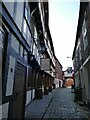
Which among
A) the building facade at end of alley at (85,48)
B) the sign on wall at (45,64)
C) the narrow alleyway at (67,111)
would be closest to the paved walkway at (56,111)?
the narrow alleyway at (67,111)

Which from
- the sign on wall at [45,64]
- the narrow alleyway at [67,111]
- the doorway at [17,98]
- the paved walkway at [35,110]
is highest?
the sign on wall at [45,64]

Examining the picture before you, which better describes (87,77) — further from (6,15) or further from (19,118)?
(6,15)

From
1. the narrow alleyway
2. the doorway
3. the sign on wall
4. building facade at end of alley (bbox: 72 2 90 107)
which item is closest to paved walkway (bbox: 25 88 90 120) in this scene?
the narrow alleyway

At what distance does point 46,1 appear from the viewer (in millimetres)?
14891

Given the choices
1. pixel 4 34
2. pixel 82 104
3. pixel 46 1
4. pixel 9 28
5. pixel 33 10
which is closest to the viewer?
pixel 4 34

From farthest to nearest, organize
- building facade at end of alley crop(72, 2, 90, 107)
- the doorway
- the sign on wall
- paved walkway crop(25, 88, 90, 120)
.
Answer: the sign on wall → building facade at end of alley crop(72, 2, 90, 107) → paved walkway crop(25, 88, 90, 120) → the doorway

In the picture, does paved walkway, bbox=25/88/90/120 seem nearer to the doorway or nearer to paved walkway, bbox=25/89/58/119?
paved walkway, bbox=25/89/58/119

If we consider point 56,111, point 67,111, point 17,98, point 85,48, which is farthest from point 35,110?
point 85,48

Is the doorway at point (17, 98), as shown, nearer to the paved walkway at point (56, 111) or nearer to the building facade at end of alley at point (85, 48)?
the paved walkway at point (56, 111)

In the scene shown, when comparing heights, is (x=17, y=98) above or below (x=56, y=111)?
above

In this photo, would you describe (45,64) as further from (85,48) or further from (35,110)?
(35,110)

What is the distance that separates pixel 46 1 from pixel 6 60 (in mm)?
11451

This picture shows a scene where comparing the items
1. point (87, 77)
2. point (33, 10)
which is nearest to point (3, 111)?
point (33, 10)

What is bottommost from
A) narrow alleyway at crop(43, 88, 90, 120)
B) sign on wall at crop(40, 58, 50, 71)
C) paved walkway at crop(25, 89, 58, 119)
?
narrow alleyway at crop(43, 88, 90, 120)
